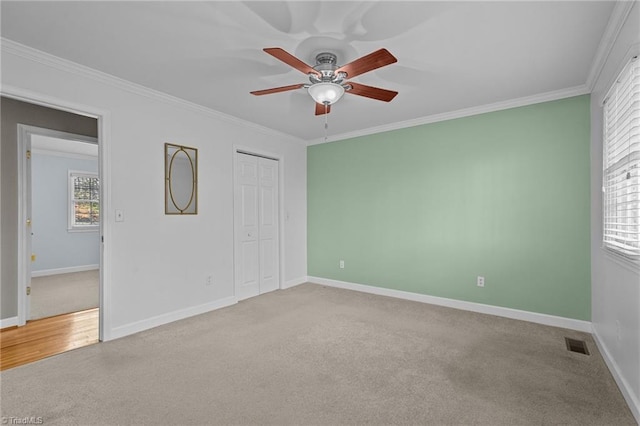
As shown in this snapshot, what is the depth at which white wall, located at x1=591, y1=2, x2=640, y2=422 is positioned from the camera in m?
1.88

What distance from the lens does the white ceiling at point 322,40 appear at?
1.96 meters

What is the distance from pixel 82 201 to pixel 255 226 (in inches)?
179

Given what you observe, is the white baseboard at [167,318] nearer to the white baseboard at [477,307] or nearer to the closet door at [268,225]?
the closet door at [268,225]

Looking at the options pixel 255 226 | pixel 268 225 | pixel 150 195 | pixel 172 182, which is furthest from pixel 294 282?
pixel 150 195

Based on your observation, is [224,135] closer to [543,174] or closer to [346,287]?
[346,287]

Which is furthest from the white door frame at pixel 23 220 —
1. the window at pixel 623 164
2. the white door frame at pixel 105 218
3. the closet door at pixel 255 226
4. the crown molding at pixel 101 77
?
the window at pixel 623 164

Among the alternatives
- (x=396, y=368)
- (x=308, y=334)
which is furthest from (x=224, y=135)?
(x=396, y=368)

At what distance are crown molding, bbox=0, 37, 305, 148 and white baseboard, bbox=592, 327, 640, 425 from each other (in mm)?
4489

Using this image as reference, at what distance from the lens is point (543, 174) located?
3.39 metres

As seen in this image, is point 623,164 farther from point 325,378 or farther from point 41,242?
point 41,242

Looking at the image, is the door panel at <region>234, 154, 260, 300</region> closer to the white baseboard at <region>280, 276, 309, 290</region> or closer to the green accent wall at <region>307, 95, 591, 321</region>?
the white baseboard at <region>280, 276, 309, 290</region>

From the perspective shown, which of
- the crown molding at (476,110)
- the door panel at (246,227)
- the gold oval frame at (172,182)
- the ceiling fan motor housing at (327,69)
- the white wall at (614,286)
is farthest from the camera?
the door panel at (246,227)

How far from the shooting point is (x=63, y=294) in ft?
15.2

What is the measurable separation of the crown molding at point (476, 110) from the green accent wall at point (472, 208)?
2.5 inches
